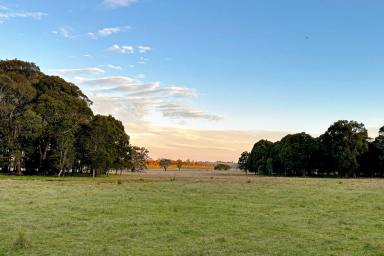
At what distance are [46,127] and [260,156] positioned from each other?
339 feet

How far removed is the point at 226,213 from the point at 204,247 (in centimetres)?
965

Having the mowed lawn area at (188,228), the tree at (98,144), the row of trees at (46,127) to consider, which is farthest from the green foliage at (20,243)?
the tree at (98,144)

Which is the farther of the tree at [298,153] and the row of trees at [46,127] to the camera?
the tree at [298,153]

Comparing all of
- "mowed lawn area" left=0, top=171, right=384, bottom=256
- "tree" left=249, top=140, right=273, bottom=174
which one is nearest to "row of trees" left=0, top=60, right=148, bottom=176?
"mowed lawn area" left=0, top=171, right=384, bottom=256

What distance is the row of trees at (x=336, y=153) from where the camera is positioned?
383ft

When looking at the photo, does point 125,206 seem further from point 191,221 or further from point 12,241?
point 12,241

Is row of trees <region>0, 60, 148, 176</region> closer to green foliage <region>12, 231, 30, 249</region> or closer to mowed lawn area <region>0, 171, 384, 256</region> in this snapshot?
mowed lawn area <region>0, 171, 384, 256</region>

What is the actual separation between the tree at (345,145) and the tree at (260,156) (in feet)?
135

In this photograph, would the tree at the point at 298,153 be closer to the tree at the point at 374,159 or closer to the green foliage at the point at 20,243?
the tree at the point at 374,159

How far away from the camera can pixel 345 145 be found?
383ft

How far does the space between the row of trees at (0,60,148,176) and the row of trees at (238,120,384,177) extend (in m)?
60.8

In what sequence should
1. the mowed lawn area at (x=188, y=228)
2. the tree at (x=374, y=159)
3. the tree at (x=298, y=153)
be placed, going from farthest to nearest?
the tree at (x=298, y=153), the tree at (x=374, y=159), the mowed lawn area at (x=188, y=228)

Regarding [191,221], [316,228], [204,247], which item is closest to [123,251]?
[204,247]

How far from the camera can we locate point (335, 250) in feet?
51.3
